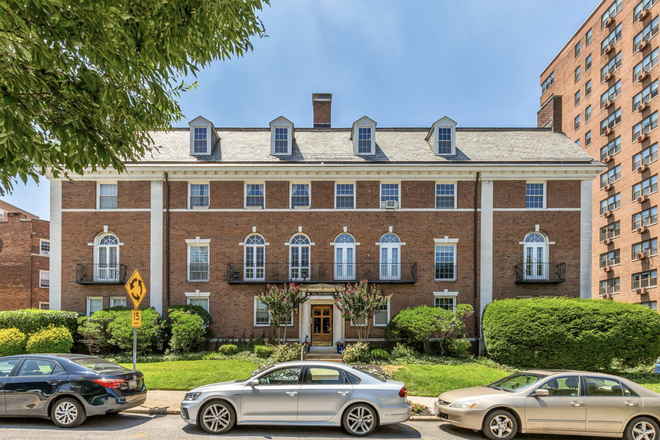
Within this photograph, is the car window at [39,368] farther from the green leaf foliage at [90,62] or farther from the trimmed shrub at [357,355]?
the trimmed shrub at [357,355]

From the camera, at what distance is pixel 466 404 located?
9.17m

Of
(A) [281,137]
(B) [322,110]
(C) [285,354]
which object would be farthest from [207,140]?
(C) [285,354]

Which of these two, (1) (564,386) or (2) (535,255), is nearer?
(1) (564,386)

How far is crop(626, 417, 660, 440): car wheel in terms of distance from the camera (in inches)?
349

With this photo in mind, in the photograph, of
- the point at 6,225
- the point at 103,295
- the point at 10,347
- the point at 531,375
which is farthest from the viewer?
the point at 6,225

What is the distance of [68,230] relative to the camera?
70.1 feet

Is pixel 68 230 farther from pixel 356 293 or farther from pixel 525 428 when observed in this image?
pixel 525 428

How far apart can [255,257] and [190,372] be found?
7.56m

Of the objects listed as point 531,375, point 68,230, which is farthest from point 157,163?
point 531,375

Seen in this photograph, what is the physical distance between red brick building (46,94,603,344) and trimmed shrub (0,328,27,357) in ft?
10.7

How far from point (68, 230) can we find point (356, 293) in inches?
552

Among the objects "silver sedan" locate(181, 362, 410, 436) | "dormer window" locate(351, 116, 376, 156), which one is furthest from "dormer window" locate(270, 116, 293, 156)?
"silver sedan" locate(181, 362, 410, 436)

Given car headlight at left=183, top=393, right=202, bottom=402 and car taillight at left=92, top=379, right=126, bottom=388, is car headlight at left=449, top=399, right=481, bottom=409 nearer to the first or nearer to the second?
car headlight at left=183, top=393, right=202, bottom=402

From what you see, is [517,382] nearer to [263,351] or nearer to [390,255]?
[263,351]
